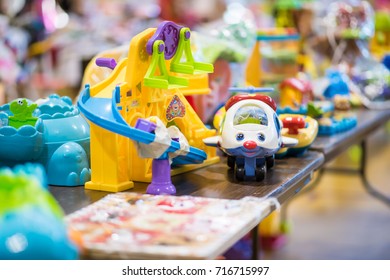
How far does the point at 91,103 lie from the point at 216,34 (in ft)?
3.06

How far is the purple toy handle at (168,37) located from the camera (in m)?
1.15

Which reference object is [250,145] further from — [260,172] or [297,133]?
[297,133]

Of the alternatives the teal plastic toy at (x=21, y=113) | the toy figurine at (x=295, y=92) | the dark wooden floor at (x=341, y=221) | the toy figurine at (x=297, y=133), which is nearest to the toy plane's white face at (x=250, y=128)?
the toy figurine at (x=297, y=133)

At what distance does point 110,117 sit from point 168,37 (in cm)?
21

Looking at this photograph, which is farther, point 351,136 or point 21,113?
point 351,136

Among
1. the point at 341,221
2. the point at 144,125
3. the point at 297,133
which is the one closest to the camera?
the point at 144,125

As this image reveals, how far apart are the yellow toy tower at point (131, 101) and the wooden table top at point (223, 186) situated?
0.12ft

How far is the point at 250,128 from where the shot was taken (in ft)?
3.92

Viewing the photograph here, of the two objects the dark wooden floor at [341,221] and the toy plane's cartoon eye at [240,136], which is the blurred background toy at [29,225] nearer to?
the toy plane's cartoon eye at [240,136]

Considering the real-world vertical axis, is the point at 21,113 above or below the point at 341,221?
above

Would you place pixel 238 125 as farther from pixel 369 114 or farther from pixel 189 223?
pixel 369 114

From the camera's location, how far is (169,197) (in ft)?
3.47

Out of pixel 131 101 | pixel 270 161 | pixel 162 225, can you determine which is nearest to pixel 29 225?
pixel 162 225

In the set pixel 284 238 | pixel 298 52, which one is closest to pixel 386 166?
pixel 284 238
